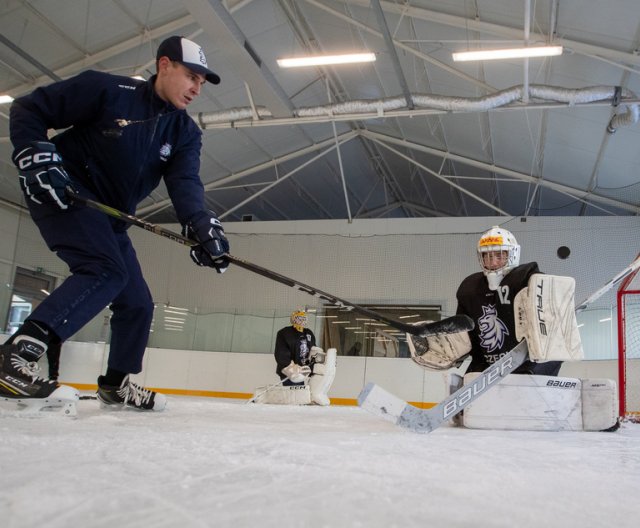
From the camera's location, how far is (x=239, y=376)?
8.39 meters

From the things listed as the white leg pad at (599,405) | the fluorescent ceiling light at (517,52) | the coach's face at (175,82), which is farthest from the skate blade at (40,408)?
the fluorescent ceiling light at (517,52)

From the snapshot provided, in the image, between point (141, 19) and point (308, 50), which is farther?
point (308, 50)

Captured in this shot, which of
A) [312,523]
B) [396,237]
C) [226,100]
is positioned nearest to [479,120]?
[396,237]

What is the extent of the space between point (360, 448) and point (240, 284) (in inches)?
389

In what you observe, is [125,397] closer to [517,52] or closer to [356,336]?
[517,52]

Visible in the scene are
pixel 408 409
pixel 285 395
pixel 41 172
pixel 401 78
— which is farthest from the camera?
pixel 401 78

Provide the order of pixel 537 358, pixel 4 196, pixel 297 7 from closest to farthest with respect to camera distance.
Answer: pixel 537 358, pixel 297 7, pixel 4 196

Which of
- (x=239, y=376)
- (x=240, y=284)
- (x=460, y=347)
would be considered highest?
(x=240, y=284)

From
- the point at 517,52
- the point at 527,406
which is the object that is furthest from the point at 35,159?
the point at 517,52

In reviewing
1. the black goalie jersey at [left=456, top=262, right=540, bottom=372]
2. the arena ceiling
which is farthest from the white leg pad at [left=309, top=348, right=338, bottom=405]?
the arena ceiling

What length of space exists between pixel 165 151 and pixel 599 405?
2.02 meters

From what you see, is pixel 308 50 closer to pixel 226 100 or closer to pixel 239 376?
pixel 226 100

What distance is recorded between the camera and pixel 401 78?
7668 millimetres

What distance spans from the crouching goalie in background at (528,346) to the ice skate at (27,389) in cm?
142
